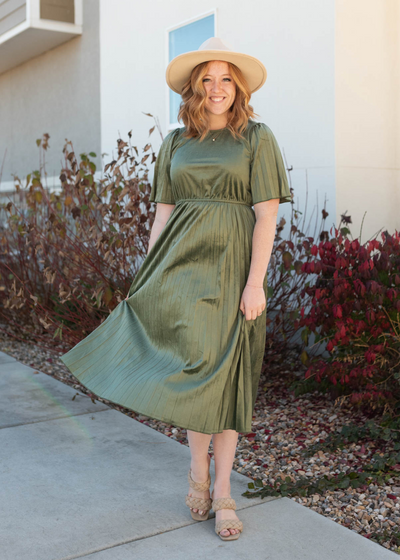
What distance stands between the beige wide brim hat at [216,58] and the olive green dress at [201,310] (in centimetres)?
25

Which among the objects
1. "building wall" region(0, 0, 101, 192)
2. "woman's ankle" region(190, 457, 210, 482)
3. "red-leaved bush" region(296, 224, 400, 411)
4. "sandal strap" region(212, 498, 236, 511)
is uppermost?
"building wall" region(0, 0, 101, 192)

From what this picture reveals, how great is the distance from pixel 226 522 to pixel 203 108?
174 cm

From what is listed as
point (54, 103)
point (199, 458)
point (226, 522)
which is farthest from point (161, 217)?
point (54, 103)

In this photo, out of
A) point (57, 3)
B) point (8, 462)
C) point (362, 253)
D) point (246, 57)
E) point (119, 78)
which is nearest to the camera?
point (246, 57)

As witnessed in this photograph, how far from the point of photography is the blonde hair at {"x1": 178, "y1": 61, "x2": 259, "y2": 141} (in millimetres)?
2629

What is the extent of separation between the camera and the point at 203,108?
264 cm

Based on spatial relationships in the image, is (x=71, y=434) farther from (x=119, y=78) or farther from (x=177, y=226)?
(x=119, y=78)

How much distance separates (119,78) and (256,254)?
5.35m

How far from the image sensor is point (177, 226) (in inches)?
106

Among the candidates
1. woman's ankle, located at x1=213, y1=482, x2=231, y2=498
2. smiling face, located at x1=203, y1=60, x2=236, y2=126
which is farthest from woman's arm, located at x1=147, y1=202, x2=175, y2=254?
woman's ankle, located at x1=213, y1=482, x2=231, y2=498

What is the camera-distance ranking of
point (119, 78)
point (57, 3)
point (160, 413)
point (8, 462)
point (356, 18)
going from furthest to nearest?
1. point (57, 3)
2. point (119, 78)
3. point (356, 18)
4. point (8, 462)
5. point (160, 413)

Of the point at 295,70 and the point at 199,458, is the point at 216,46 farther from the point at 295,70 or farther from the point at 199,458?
the point at 295,70

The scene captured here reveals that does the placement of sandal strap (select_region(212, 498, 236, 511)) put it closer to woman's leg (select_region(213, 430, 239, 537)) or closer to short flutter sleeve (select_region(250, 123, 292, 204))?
woman's leg (select_region(213, 430, 239, 537))

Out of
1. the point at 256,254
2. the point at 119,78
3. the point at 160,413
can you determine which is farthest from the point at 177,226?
the point at 119,78
